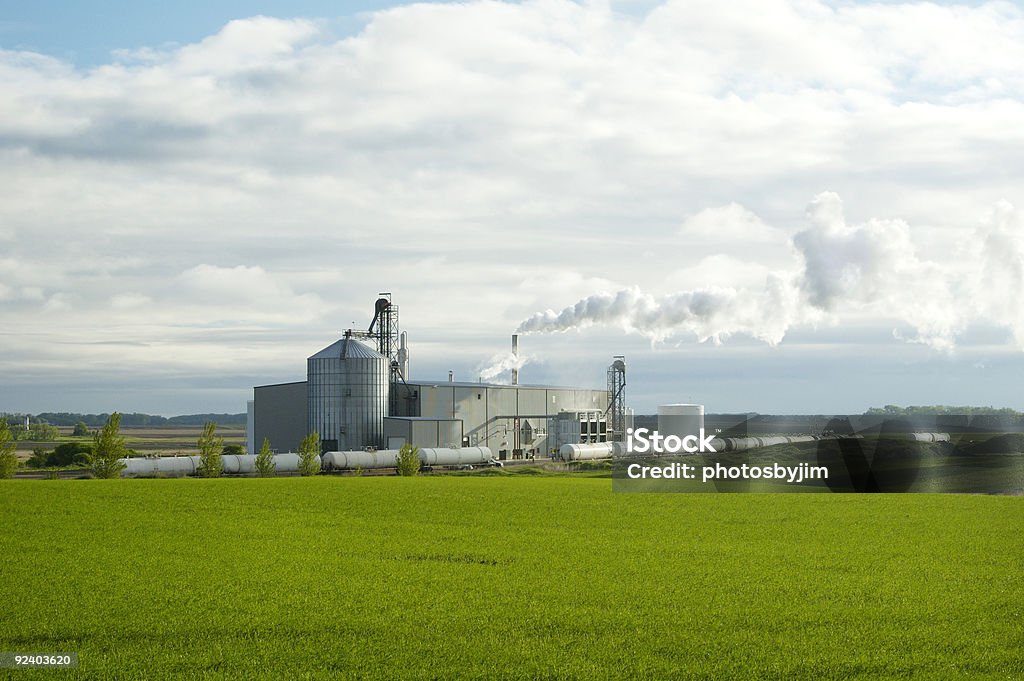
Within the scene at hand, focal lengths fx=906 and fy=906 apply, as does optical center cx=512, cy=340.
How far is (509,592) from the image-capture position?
13.8 m

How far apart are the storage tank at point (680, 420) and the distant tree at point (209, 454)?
2474 cm

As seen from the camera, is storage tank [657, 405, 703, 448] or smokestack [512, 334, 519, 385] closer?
storage tank [657, 405, 703, 448]

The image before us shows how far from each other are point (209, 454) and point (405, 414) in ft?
50.8

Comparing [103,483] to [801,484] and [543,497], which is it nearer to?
[543,497]

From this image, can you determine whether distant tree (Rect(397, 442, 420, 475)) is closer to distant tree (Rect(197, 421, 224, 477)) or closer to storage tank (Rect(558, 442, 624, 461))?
distant tree (Rect(197, 421, 224, 477))

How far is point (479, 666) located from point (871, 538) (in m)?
13.0

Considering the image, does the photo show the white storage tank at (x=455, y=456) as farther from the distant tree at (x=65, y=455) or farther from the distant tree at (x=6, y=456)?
the distant tree at (x=65, y=455)

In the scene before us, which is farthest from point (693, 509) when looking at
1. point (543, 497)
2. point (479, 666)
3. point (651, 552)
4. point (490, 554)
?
point (479, 666)

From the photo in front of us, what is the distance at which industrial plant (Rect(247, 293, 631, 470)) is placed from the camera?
2205 inches

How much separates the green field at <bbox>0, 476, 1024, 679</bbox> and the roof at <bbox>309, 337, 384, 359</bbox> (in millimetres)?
31693

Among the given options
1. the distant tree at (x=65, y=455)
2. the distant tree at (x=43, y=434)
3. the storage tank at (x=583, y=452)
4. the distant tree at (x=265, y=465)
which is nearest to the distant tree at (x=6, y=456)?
the distant tree at (x=265, y=465)

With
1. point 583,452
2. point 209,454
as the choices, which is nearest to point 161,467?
point 209,454

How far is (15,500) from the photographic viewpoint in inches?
992

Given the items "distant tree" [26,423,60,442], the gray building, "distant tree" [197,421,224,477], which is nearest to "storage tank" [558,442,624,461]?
the gray building
